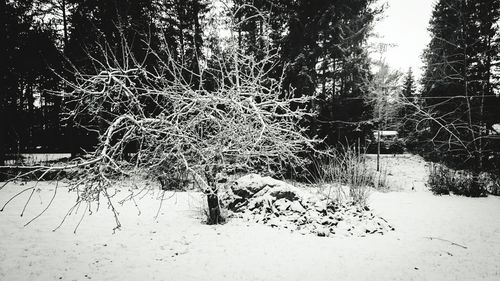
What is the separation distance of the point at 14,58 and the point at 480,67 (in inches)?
853

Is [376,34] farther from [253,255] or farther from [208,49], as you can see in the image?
[253,255]

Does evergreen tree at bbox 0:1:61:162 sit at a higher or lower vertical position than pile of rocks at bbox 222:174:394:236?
higher

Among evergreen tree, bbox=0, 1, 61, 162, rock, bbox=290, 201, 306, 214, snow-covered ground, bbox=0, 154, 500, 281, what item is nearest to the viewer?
snow-covered ground, bbox=0, 154, 500, 281

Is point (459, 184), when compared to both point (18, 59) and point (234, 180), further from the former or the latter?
point (18, 59)

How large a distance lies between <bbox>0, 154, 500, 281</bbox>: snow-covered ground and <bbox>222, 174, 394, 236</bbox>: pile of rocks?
0.35 metres

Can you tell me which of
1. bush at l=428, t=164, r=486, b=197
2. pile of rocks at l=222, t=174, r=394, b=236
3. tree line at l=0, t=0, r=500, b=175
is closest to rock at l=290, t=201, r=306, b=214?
pile of rocks at l=222, t=174, r=394, b=236

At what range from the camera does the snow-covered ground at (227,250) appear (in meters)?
4.46

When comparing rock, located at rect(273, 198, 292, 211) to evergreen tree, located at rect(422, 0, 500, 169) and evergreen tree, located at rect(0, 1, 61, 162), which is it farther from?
evergreen tree, located at rect(0, 1, 61, 162)

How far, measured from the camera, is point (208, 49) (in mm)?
6316

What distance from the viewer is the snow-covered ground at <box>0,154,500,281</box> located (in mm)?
4461

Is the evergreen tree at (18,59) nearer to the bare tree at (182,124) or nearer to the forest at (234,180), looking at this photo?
the forest at (234,180)

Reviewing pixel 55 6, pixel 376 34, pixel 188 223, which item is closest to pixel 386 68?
pixel 376 34

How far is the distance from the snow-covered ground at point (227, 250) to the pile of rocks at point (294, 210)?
0.35m

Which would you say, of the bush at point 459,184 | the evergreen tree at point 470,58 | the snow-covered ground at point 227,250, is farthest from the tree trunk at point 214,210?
the bush at point 459,184
